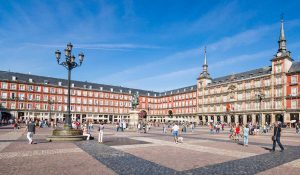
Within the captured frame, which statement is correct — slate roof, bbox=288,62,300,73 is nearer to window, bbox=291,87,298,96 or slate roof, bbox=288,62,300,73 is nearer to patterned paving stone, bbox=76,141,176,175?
window, bbox=291,87,298,96

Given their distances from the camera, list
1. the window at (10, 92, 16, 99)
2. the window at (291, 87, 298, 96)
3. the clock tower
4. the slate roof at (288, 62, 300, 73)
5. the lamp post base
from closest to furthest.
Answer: the lamp post base → the window at (291, 87, 298, 96) → the slate roof at (288, 62, 300, 73) → the clock tower → the window at (10, 92, 16, 99)

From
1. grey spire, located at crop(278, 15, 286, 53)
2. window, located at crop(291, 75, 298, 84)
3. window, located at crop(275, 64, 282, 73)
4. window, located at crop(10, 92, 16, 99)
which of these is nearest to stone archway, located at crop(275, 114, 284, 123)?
window, located at crop(291, 75, 298, 84)

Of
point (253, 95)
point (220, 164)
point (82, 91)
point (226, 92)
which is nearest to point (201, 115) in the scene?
point (226, 92)

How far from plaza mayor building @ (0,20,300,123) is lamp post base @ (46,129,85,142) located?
3372 centimetres

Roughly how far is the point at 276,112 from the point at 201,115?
27.3 meters

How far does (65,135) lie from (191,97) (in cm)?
7291

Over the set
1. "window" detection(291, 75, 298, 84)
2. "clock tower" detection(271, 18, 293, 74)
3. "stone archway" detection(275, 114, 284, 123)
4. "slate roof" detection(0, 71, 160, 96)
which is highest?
"clock tower" detection(271, 18, 293, 74)

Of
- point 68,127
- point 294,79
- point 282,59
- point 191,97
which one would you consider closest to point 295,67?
point 294,79

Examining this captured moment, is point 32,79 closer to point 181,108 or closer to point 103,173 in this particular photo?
point 181,108

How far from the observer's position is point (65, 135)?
17203 millimetres

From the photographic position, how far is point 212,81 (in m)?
82.5

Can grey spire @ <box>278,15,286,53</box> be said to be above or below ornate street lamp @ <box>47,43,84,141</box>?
above

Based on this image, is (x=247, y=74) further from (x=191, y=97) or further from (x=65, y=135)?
(x=65, y=135)

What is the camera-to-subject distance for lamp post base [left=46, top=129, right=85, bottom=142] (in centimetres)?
1688
